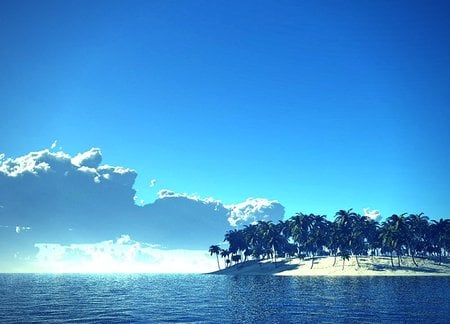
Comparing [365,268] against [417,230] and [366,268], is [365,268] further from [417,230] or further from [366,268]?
[417,230]

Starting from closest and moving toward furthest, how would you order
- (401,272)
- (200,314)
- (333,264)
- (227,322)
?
(227,322) → (200,314) → (401,272) → (333,264)

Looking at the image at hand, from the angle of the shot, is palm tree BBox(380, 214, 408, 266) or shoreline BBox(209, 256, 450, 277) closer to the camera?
shoreline BBox(209, 256, 450, 277)

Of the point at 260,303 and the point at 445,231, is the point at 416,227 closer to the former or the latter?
the point at 445,231

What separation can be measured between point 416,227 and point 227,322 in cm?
16072

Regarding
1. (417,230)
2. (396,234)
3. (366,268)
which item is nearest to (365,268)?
(366,268)

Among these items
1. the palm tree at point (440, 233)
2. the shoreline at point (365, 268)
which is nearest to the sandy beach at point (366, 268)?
the shoreline at point (365, 268)

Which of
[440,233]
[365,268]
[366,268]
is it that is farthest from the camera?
[440,233]

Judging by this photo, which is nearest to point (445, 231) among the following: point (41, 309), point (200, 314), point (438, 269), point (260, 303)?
point (438, 269)

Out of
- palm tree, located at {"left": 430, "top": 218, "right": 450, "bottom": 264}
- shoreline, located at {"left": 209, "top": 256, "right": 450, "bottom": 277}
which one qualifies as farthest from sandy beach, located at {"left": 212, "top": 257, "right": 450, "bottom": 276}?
palm tree, located at {"left": 430, "top": 218, "right": 450, "bottom": 264}

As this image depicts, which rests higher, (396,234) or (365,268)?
(396,234)

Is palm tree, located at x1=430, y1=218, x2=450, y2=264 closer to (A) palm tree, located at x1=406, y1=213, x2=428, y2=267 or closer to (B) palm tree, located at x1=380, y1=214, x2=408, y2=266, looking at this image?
(A) palm tree, located at x1=406, y1=213, x2=428, y2=267

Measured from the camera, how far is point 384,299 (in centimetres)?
6406

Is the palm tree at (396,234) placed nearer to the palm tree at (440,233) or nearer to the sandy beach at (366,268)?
the sandy beach at (366,268)

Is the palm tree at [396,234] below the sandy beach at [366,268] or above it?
above
